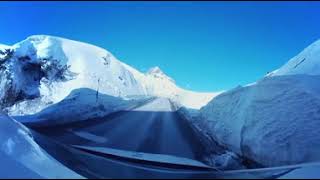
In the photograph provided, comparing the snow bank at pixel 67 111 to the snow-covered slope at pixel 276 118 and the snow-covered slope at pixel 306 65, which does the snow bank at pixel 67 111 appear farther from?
the snow-covered slope at pixel 306 65

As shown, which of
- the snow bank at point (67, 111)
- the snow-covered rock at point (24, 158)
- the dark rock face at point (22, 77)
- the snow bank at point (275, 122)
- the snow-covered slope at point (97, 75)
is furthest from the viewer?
the dark rock face at point (22, 77)

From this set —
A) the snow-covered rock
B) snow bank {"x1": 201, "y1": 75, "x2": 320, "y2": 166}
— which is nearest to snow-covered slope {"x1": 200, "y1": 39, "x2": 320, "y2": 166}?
snow bank {"x1": 201, "y1": 75, "x2": 320, "y2": 166}

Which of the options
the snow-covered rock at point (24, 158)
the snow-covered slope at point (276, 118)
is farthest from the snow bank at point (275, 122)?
the snow-covered rock at point (24, 158)

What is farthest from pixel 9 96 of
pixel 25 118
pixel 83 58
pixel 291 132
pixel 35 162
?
pixel 35 162

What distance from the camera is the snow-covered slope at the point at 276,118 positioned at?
31.9 feet

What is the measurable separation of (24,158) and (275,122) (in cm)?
797

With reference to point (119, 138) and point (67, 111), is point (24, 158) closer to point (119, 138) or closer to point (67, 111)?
point (119, 138)

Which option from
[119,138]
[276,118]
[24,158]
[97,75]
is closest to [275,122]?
[276,118]

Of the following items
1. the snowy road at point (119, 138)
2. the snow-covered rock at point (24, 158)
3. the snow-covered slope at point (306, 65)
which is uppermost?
the snow-covered slope at point (306, 65)

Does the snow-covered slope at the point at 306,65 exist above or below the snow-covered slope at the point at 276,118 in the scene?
above

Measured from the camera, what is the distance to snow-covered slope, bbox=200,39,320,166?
9.73 m

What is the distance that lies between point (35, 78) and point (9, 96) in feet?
3.09

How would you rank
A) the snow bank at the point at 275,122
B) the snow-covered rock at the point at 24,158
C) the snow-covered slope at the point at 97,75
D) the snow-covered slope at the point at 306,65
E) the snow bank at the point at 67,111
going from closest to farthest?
1. the snow-covered rock at the point at 24,158
2. the snow-covered slope at the point at 97,75
3. the snow bank at the point at 67,111
4. the snow bank at the point at 275,122
5. the snow-covered slope at the point at 306,65

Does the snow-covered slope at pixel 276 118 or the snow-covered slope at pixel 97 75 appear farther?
the snow-covered slope at pixel 276 118
